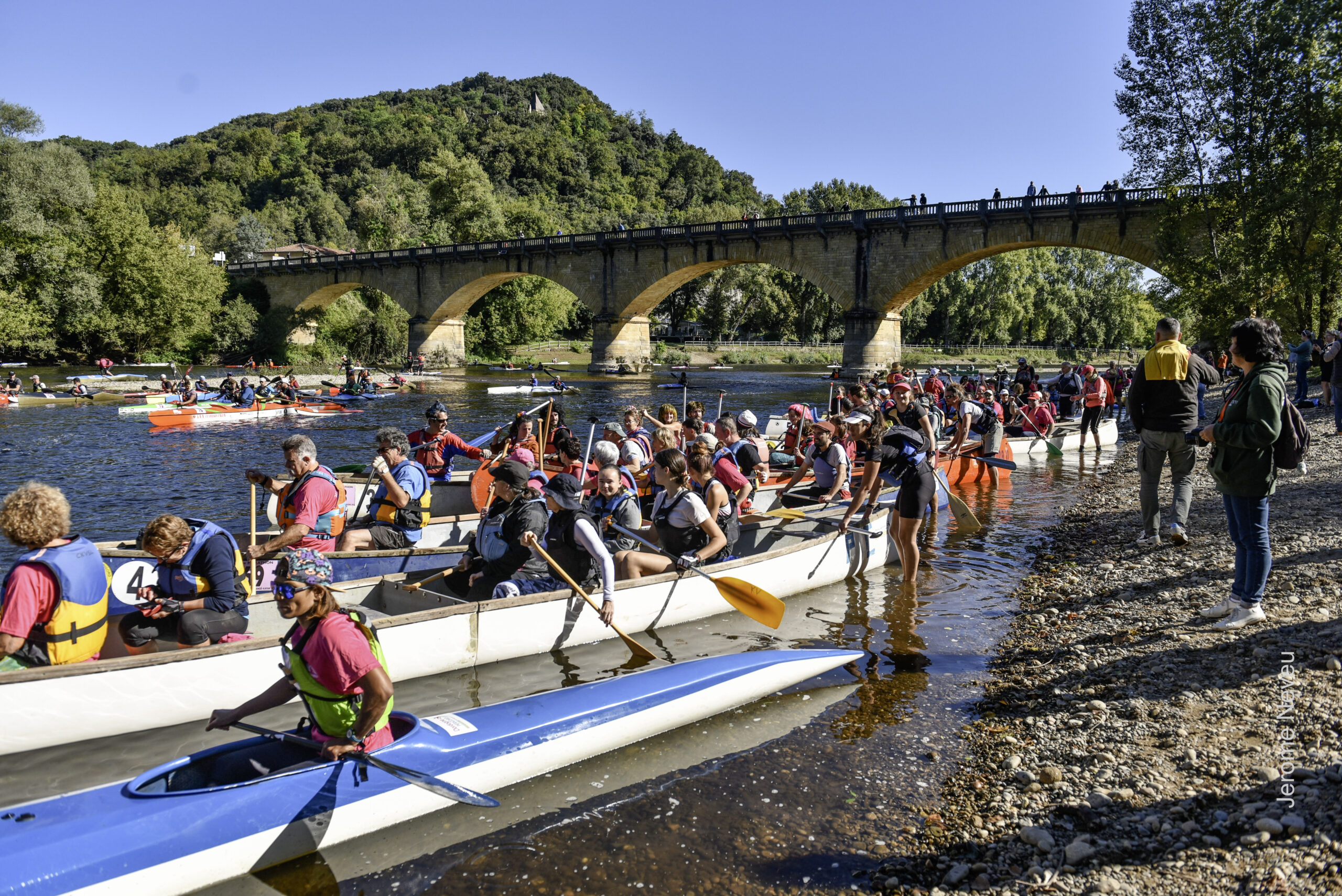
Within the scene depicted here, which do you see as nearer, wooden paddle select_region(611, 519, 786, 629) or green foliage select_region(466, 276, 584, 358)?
Result: wooden paddle select_region(611, 519, 786, 629)

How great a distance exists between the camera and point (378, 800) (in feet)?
14.5

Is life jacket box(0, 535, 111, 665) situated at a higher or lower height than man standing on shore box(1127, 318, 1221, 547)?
lower

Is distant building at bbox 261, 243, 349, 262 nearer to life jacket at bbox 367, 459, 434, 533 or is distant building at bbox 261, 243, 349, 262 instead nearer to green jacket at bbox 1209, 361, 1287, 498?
life jacket at bbox 367, 459, 434, 533

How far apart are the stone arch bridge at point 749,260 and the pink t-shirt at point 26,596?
27.9m

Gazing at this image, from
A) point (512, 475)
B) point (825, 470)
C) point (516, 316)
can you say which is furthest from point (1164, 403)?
point (516, 316)

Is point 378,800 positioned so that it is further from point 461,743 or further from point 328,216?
point 328,216

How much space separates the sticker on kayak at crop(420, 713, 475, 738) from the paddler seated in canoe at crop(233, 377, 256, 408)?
2392cm

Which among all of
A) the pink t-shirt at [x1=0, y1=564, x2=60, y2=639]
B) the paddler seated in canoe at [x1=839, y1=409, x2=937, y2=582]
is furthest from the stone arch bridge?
the pink t-shirt at [x1=0, y1=564, x2=60, y2=639]

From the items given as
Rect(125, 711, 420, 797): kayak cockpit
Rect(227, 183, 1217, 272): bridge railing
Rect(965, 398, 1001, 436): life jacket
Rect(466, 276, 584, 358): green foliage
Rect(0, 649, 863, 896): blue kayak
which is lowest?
Rect(0, 649, 863, 896): blue kayak

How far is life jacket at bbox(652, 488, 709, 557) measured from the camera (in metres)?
7.53

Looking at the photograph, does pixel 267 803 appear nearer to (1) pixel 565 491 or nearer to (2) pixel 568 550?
(1) pixel 565 491

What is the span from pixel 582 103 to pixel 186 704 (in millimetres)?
184013

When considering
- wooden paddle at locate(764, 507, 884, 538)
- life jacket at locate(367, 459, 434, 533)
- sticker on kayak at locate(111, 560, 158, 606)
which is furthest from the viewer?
wooden paddle at locate(764, 507, 884, 538)

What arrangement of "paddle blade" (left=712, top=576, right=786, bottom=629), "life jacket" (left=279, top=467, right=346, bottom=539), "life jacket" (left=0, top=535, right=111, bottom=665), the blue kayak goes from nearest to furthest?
the blue kayak, "life jacket" (left=0, top=535, right=111, bottom=665), "life jacket" (left=279, top=467, right=346, bottom=539), "paddle blade" (left=712, top=576, right=786, bottom=629)
